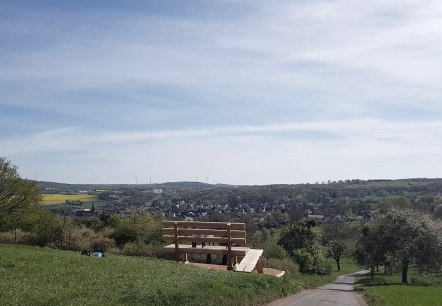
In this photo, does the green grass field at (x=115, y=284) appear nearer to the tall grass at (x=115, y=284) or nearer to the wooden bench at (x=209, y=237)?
the tall grass at (x=115, y=284)

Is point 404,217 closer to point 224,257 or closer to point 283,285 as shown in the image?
point 224,257

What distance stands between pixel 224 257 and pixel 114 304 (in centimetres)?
1172

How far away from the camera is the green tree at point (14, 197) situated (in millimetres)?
30734

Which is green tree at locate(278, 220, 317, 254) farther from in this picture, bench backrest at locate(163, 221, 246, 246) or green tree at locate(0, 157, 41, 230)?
bench backrest at locate(163, 221, 246, 246)

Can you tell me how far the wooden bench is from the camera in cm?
1920

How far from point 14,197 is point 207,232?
17.4 m

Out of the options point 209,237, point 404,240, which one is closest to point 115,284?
point 209,237

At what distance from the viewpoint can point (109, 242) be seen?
25.0 metres

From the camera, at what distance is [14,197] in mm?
31953

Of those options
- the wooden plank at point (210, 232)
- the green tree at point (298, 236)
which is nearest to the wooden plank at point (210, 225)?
the wooden plank at point (210, 232)

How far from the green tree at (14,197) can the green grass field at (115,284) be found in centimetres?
1543

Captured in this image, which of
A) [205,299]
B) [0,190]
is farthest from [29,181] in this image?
[205,299]

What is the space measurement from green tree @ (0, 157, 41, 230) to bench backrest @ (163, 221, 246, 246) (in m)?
14.2

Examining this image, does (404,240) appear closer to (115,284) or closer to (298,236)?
(298,236)
